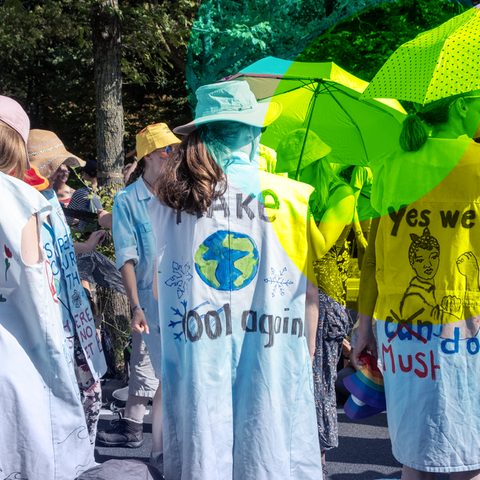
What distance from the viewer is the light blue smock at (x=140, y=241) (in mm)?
2691

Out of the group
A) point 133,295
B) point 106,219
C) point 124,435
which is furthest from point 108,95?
point 124,435

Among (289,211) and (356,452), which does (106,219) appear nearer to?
(289,211)

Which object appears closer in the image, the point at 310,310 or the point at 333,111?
the point at 333,111

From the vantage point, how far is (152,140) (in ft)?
9.54

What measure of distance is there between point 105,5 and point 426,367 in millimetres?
4569

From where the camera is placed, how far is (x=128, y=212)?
108 inches

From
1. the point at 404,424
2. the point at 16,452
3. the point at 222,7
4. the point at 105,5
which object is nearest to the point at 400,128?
the point at 222,7

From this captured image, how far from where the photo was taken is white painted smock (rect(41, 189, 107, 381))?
2.00 meters

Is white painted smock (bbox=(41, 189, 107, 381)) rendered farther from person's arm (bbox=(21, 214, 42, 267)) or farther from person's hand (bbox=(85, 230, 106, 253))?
person's hand (bbox=(85, 230, 106, 253))

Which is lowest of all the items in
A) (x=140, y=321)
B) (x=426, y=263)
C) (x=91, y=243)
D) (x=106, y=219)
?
(x=140, y=321)

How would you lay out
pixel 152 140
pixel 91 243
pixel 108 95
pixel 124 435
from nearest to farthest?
pixel 91 243
pixel 152 140
pixel 124 435
pixel 108 95

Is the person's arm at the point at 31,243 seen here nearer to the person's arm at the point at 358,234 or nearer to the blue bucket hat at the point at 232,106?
the blue bucket hat at the point at 232,106

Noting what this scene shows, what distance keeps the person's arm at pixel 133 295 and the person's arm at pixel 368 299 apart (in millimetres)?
1159

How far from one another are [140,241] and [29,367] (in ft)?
4.06
